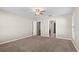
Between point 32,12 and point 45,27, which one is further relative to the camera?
point 45,27

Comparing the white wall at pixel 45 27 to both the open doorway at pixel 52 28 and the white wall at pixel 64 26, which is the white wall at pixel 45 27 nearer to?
the open doorway at pixel 52 28

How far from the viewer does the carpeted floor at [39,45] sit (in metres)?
1.34

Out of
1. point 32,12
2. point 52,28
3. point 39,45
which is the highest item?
point 32,12

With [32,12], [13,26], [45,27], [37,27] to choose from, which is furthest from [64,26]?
[13,26]

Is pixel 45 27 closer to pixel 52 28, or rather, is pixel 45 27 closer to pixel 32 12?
pixel 52 28

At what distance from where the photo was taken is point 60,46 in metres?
1.41

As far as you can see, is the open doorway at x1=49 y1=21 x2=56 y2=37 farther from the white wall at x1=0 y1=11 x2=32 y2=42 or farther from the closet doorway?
the white wall at x1=0 y1=11 x2=32 y2=42

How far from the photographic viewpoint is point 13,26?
141 centimetres

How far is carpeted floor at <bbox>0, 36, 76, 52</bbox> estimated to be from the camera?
1337 millimetres

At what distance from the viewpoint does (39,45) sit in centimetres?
145

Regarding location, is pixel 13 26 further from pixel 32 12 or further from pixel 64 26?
pixel 64 26

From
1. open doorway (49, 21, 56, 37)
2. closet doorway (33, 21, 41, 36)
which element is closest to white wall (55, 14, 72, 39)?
open doorway (49, 21, 56, 37)

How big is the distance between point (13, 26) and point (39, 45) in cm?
58

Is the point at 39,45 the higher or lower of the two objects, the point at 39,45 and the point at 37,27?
the lower
